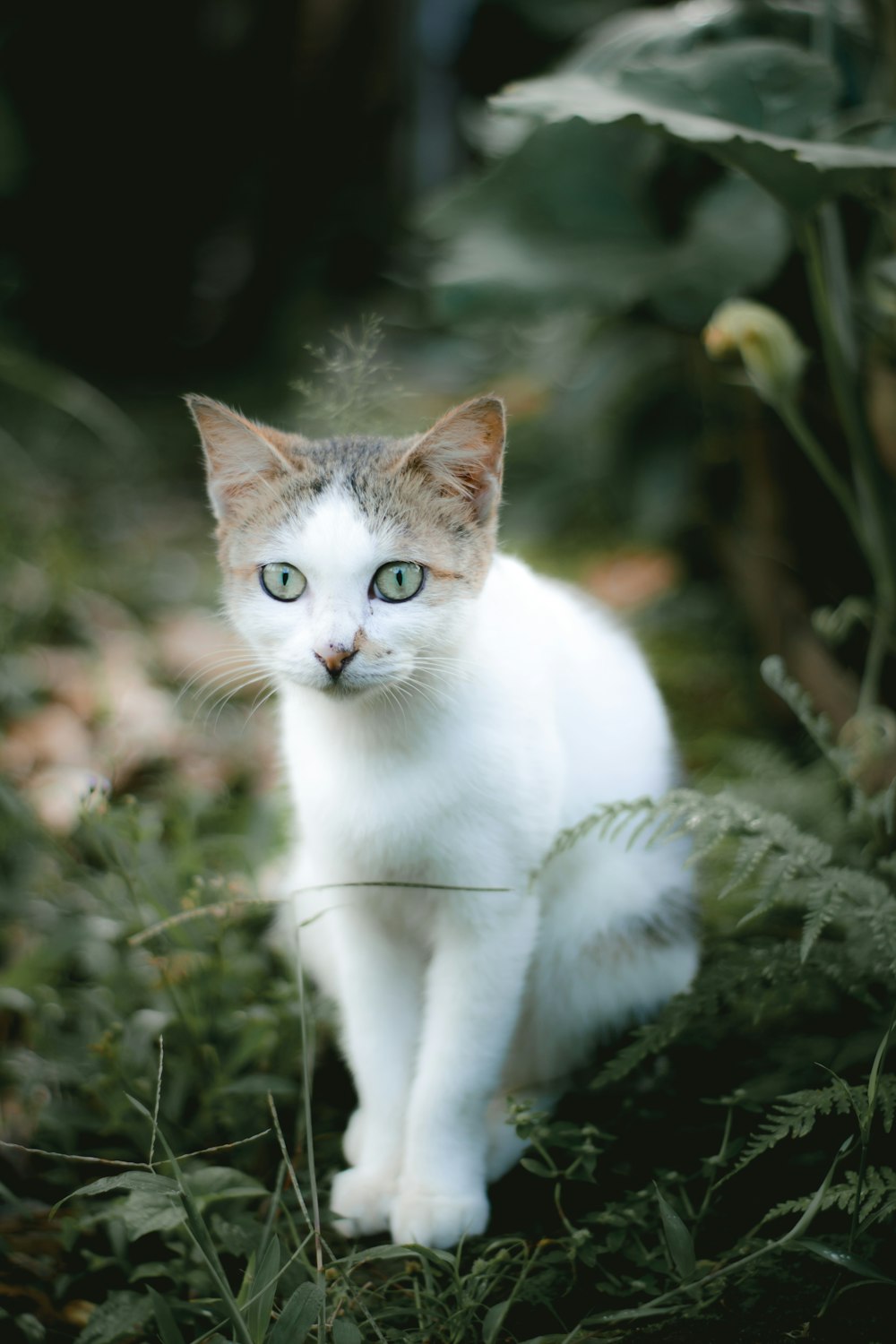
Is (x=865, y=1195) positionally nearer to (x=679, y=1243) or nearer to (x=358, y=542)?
(x=679, y=1243)

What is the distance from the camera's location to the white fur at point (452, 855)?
1.31 meters

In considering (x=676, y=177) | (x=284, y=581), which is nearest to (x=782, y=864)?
(x=284, y=581)

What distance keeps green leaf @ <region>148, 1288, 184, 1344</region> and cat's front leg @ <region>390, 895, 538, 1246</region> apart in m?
0.33

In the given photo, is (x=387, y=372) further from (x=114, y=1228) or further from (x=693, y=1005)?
(x=114, y=1228)

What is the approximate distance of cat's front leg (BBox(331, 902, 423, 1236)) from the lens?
151 cm

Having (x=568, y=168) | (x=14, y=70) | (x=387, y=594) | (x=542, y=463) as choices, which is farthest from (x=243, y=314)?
(x=387, y=594)

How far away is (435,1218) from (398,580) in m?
0.84

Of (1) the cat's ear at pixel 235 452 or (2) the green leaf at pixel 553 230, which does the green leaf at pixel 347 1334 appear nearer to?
(1) the cat's ear at pixel 235 452

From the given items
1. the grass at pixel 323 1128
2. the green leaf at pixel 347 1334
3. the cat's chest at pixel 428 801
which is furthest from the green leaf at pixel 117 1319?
the cat's chest at pixel 428 801

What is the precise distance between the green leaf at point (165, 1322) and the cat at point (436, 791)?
1.03 feet

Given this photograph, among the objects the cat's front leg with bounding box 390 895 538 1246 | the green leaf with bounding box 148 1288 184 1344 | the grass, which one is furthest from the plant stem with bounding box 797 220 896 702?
the green leaf with bounding box 148 1288 184 1344

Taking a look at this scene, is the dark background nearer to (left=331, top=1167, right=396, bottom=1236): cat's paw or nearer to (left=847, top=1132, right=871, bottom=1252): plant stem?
(left=331, top=1167, right=396, bottom=1236): cat's paw

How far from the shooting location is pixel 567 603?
1719mm

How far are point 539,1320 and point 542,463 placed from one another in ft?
10.1
